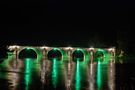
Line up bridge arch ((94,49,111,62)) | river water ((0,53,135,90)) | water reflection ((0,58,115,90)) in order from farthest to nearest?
bridge arch ((94,49,111,62))
water reflection ((0,58,115,90))
river water ((0,53,135,90))

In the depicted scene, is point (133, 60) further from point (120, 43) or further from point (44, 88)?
point (44, 88)

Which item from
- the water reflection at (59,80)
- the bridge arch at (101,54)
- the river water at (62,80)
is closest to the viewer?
the river water at (62,80)

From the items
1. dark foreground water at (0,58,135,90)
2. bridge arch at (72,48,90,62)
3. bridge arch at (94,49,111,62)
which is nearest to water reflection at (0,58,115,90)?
dark foreground water at (0,58,135,90)

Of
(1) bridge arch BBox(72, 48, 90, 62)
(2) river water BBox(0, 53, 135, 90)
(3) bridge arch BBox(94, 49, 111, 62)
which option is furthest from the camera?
(1) bridge arch BBox(72, 48, 90, 62)

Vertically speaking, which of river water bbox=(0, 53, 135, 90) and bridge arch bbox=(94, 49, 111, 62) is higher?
bridge arch bbox=(94, 49, 111, 62)

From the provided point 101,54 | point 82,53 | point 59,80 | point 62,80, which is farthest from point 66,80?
point 82,53

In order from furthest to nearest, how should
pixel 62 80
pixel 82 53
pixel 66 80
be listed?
1. pixel 82 53
2. pixel 66 80
3. pixel 62 80

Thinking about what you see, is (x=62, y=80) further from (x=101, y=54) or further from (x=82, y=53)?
(x=82, y=53)

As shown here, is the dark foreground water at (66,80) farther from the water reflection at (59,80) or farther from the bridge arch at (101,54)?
the bridge arch at (101,54)

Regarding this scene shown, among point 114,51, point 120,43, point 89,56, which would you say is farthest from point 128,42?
point 89,56

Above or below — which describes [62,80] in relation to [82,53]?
below

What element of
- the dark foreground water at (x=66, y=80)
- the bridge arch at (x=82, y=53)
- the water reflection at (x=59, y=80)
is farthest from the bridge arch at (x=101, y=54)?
the water reflection at (x=59, y=80)

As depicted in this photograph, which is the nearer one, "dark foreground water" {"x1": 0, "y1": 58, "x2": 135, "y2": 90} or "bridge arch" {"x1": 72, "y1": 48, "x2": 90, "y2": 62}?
"dark foreground water" {"x1": 0, "y1": 58, "x2": 135, "y2": 90}

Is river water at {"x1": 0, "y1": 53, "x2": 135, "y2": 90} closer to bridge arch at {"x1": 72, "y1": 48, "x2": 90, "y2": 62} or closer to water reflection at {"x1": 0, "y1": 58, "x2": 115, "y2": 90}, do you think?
water reflection at {"x1": 0, "y1": 58, "x2": 115, "y2": 90}
